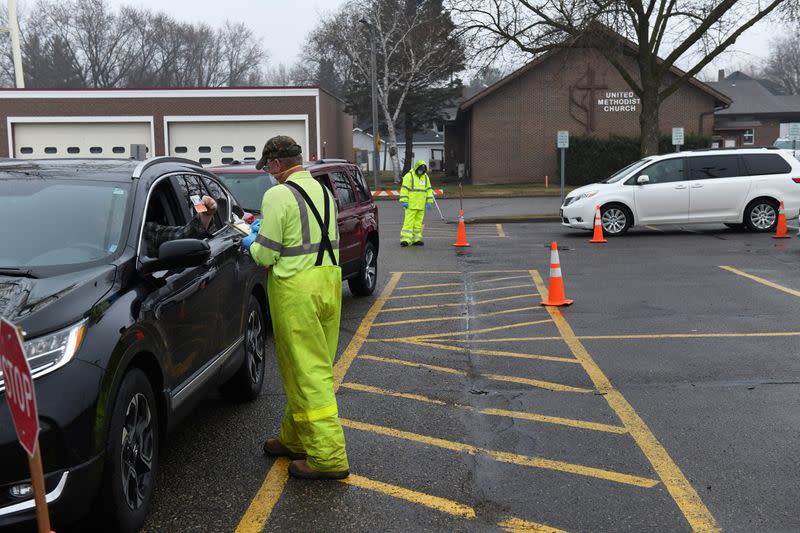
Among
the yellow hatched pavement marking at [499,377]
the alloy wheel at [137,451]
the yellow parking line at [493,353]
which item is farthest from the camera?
the yellow parking line at [493,353]

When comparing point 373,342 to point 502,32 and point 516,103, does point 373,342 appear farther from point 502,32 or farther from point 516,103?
point 516,103

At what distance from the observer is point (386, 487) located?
459 cm

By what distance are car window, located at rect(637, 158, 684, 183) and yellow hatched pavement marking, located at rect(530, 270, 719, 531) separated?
11169mm

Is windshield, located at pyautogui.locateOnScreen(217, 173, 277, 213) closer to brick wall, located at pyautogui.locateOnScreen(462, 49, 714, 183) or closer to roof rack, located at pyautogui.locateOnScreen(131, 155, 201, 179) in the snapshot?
roof rack, located at pyautogui.locateOnScreen(131, 155, 201, 179)

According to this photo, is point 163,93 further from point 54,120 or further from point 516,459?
point 516,459

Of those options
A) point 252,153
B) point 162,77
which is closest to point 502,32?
point 252,153

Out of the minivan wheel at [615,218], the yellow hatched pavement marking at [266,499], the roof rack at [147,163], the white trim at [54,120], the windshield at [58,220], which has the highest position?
the white trim at [54,120]

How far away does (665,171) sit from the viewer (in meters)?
18.2

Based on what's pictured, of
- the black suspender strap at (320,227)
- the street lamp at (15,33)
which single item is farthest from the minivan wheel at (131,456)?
the street lamp at (15,33)

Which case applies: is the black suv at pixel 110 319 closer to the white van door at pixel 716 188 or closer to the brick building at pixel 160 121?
the white van door at pixel 716 188

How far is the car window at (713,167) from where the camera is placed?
711 inches

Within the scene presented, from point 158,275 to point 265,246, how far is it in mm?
589

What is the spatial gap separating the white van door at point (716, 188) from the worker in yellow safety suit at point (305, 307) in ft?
48.4

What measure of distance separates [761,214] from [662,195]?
2.17 m
